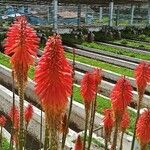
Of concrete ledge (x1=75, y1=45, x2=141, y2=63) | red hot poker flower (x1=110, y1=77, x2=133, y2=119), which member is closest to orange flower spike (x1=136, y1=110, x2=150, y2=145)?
red hot poker flower (x1=110, y1=77, x2=133, y2=119)

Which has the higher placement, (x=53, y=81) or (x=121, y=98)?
(x=53, y=81)

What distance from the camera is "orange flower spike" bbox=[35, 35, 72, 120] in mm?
1703

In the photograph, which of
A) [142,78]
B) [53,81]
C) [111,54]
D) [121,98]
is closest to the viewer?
[53,81]

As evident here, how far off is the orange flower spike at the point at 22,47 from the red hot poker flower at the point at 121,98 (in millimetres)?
769

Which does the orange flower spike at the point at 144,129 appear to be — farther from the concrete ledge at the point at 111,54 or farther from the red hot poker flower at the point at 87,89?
the concrete ledge at the point at 111,54

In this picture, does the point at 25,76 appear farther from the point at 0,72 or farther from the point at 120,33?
the point at 120,33

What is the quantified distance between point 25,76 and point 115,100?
806mm

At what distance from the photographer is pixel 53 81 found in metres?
1.71

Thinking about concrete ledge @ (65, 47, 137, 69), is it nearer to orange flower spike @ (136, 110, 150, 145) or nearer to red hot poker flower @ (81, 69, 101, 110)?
red hot poker flower @ (81, 69, 101, 110)

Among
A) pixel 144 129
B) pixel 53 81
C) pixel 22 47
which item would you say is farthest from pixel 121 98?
pixel 53 81

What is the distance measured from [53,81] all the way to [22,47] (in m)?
0.43

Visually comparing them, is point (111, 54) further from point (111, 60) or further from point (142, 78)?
point (142, 78)

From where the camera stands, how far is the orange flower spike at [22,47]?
2.07 m

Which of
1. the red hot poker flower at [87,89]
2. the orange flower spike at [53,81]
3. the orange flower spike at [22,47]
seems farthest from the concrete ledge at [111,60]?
the orange flower spike at [53,81]
